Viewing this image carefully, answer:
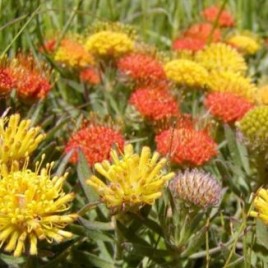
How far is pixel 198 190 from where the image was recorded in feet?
5.55

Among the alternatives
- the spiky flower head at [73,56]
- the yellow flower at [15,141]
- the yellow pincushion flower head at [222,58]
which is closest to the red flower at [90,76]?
the spiky flower head at [73,56]

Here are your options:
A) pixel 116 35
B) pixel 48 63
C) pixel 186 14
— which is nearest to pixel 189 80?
pixel 116 35

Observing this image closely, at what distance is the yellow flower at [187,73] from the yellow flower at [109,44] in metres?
0.17

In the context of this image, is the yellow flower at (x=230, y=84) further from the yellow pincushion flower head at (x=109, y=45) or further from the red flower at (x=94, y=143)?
the red flower at (x=94, y=143)

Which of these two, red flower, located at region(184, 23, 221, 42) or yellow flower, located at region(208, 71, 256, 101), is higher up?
yellow flower, located at region(208, 71, 256, 101)

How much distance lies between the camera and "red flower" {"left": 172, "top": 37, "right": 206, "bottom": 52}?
2846mm

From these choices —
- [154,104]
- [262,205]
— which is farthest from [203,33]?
[262,205]

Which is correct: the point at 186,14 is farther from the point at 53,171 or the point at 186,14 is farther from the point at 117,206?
the point at 117,206

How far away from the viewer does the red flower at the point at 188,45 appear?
2.85 meters

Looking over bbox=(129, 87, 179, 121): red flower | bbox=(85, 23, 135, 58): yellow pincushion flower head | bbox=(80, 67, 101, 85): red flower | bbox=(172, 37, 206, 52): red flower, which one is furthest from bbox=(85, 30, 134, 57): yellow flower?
bbox=(172, 37, 206, 52): red flower

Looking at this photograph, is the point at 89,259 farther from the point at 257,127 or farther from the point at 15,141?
the point at 257,127

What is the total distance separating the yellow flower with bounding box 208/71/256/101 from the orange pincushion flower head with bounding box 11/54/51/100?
64 cm

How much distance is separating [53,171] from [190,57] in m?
1.07

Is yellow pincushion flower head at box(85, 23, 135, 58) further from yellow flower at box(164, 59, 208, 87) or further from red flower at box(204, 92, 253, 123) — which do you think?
red flower at box(204, 92, 253, 123)
